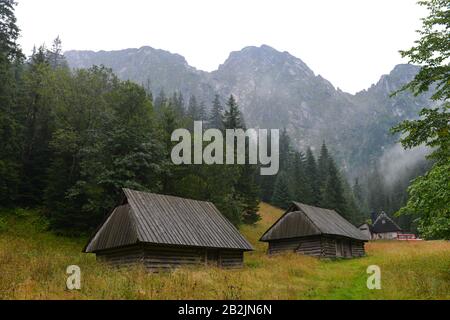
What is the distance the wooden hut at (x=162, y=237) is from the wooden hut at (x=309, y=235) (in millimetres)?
9429

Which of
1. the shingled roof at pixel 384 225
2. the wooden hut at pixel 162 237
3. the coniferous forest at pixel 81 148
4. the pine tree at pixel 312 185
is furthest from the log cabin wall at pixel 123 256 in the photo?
the shingled roof at pixel 384 225

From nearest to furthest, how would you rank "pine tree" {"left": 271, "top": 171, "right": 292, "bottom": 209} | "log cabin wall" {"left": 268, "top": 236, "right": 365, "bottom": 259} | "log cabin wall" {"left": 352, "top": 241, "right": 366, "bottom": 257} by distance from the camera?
1. "log cabin wall" {"left": 268, "top": 236, "right": 365, "bottom": 259}
2. "log cabin wall" {"left": 352, "top": 241, "right": 366, "bottom": 257}
3. "pine tree" {"left": 271, "top": 171, "right": 292, "bottom": 209}

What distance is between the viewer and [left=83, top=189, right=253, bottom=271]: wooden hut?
74.6ft

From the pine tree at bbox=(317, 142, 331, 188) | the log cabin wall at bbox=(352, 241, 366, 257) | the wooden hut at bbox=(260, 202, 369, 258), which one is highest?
the pine tree at bbox=(317, 142, 331, 188)

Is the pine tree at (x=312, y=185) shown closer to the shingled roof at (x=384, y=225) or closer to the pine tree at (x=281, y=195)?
the pine tree at (x=281, y=195)

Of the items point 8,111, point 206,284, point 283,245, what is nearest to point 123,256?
point 206,284

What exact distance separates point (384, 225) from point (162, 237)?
81247mm

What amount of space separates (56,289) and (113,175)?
74.7ft

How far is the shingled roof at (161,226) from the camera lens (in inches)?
904

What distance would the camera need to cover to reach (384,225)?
92.5m

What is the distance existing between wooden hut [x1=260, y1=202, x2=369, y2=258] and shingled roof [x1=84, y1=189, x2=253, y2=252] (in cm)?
942

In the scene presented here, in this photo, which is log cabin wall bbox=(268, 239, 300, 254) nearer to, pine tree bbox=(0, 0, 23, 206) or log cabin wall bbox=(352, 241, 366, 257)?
log cabin wall bbox=(352, 241, 366, 257)

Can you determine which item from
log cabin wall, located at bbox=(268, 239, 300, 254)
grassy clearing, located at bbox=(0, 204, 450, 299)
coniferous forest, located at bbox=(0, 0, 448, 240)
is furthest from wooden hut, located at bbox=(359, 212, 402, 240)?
grassy clearing, located at bbox=(0, 204, 450, 299)

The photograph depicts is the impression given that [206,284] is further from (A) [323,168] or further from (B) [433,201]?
(A) [323,168]
